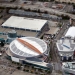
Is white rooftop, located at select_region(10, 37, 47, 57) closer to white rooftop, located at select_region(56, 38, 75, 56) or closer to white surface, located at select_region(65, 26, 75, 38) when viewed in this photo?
white rooftop, located at select_region(56, 38, 75, 56)

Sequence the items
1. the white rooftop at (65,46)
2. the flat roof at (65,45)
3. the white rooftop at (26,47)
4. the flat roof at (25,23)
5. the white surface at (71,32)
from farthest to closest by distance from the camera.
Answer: the flat roof at (25,23) < the white surface at (71,32) < the flat roof at (65,45) < the white rooftop at (65,46) < the white rooftop at (26,47)

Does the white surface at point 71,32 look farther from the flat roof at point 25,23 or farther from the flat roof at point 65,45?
the flat roof at point 25,23

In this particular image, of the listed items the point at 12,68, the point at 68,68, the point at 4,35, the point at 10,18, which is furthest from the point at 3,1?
the point at 68,68

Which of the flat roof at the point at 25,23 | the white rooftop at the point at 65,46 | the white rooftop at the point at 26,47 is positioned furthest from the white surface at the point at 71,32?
the white rooftop at the point at 26,47

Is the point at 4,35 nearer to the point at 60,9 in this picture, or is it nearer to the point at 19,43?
the point at 19,43

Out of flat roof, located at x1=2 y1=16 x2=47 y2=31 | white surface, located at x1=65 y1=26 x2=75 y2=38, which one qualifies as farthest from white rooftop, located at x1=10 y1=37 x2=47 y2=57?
white surface, located at x1=65 y1=26 x2=75 y2=38

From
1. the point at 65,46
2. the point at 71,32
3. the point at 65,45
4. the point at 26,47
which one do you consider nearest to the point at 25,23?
the point at 71,32
